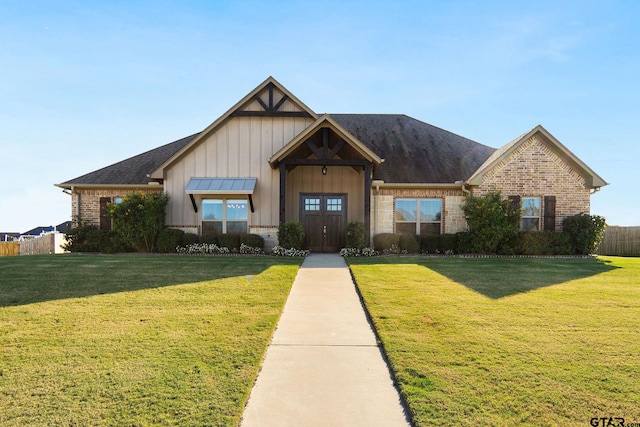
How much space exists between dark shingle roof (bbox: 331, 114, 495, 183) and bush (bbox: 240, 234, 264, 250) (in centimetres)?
588

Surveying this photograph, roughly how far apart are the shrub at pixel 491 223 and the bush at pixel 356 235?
14.4 feet

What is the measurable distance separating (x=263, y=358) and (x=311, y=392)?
958mm

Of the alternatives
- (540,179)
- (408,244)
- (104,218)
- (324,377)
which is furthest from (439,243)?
(104,218)

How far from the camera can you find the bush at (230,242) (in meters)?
15.8

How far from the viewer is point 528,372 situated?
3904 mm

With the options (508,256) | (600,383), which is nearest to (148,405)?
(600,383)

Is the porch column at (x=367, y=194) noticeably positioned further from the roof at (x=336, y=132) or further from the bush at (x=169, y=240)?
the bush at (x=169, y=240)

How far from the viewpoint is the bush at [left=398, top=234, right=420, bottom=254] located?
15961 millimetres

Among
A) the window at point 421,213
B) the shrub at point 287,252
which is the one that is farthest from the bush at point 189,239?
the window at point 421,213

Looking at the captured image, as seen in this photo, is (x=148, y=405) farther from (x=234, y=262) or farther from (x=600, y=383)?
(x=234, y=262)

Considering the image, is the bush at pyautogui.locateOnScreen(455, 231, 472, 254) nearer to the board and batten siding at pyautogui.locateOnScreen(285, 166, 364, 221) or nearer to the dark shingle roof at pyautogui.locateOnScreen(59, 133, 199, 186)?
the board and batten siding at pyautogui.locateOnScreen(285, 166, 364, 221)

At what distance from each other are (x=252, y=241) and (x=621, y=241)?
19902 mm

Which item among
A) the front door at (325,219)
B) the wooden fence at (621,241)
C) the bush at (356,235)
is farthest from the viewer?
the wooden fence at (621,241)

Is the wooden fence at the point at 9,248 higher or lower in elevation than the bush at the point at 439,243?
lower
